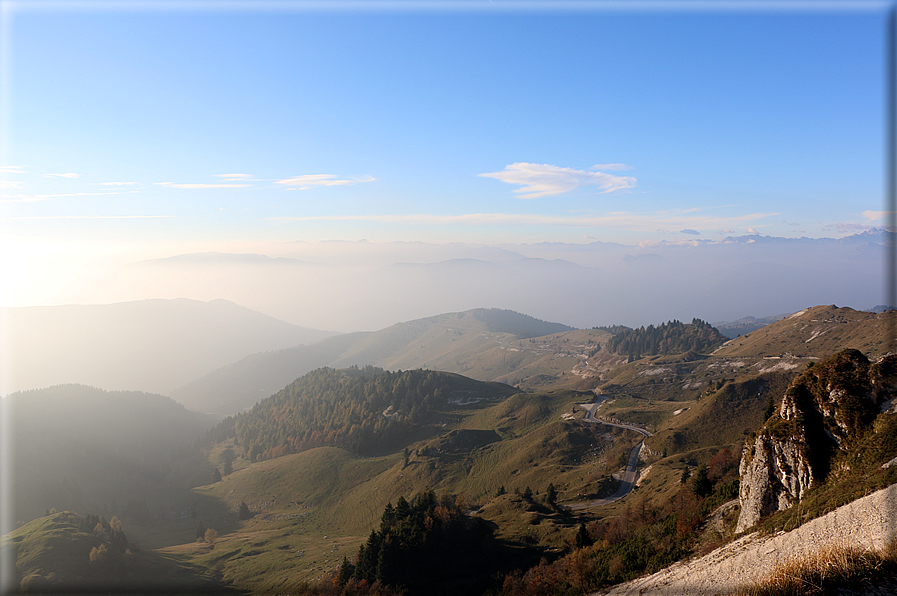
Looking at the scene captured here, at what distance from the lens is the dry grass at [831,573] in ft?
51.8

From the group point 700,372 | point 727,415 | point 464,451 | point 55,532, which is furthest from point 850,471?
point 700,372

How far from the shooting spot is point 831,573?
16125mm

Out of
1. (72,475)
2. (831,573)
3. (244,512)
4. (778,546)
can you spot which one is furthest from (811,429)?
(72,475)

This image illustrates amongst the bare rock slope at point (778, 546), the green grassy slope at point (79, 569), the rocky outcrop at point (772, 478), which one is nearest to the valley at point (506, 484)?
the rocky outcrop at point (772, 478)

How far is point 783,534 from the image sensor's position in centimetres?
2820

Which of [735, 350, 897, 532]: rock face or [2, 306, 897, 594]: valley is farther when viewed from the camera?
[2, 306, 897, 594]: valley

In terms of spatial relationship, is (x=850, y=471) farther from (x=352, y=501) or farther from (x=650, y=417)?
(x=352, y=501)

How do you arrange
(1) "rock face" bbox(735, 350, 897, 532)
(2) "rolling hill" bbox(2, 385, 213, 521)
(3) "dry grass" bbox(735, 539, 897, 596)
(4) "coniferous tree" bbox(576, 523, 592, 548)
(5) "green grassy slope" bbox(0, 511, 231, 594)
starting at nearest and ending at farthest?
(3) "dry grass" bbox(735, 539, 897, 596) < (1) "rock face" bbox(735, 350, 897, 532) < (4) "coniferous tree" bbox(576, 523, 592, 548) < (5) "green grassy slope" bbox(0, 511, 231, 594) < (2) "rolling hill" bbox(2, 385, 213, 521)

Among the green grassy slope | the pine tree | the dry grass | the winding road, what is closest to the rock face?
the dry grass

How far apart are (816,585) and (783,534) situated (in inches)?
646

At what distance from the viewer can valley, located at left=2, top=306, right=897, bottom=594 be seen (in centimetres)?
4248

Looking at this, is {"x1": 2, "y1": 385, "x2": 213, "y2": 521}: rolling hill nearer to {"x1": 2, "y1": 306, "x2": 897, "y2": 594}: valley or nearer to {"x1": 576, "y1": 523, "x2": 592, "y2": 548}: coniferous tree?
{"x1": 2, "y1": 306, "x2": 897, "y2": 594}: valley

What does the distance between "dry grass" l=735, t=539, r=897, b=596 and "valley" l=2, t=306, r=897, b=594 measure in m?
11.9

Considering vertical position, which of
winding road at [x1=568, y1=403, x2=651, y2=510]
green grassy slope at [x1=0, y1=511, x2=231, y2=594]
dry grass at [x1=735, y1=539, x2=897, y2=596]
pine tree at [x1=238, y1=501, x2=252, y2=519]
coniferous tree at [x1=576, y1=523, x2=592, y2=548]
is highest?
dry grass at [x1=735, y1=539, x2=897, y2=596]
